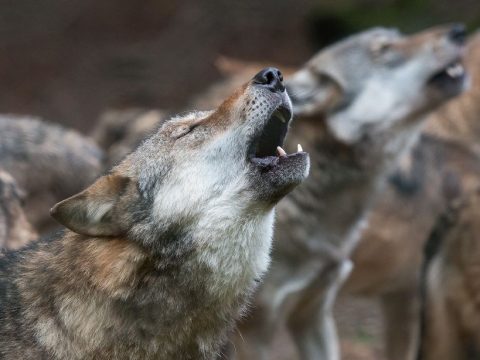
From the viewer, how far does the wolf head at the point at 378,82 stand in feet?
24.1

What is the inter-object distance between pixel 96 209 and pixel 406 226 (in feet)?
15.4

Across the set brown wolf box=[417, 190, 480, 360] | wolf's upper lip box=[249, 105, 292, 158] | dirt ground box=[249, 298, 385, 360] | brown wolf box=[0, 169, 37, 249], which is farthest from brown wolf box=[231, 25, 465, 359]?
wolf's upper lip box=[249, 105, 292, 158]

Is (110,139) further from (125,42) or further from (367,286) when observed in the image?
(125,42)

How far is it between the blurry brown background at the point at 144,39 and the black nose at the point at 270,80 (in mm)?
8852

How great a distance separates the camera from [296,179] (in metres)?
4.05

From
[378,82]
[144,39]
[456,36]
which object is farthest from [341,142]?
[144,39]

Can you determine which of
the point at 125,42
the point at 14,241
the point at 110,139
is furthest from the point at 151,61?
the point at 14,241

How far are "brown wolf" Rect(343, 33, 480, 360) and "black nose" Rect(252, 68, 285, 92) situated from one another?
4129 mm

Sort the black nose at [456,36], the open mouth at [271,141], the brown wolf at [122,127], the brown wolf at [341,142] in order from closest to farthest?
the open mouth at [271,141] < the brown wolf at [341,142] < the black nose at [456,36] < the brown wolf at [122,127]

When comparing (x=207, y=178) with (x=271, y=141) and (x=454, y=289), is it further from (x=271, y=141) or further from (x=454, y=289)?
(x=454, y=289)

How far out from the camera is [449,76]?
293 inches

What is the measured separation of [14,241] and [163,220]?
1.82 m

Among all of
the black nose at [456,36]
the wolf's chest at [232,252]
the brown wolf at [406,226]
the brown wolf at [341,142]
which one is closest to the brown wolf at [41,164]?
the brown wolf at [341,142]

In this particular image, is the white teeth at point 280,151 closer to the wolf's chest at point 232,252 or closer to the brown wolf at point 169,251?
the brown wolf at point 169,251
